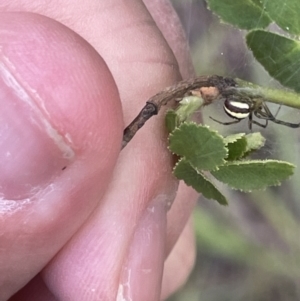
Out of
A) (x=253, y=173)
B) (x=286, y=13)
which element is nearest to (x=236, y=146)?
(x=253, y=173)

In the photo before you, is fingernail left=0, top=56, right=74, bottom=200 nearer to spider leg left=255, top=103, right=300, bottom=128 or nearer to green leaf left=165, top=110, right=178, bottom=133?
green leaf left=165, top=110, right=178, bottom=133

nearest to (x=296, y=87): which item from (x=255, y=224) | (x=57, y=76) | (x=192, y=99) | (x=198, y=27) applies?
(x=192, y=99)

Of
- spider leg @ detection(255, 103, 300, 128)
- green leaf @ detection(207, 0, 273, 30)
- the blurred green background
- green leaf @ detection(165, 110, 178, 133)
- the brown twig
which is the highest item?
green leaf @ detection(207, 0, 273, 30)

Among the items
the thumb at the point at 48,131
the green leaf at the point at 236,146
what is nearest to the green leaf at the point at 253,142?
the green leaf at the point at 236,146

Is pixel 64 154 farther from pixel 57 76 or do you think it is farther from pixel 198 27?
pixel 198 27

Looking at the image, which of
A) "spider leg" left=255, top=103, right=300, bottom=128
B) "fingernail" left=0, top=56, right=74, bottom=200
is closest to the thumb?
"fingernail" left=0, top=56, right=74, bottom=200

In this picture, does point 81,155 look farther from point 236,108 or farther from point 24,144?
point 236,108

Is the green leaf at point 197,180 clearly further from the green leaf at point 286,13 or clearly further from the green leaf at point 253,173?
the green leaf at point 286,13
